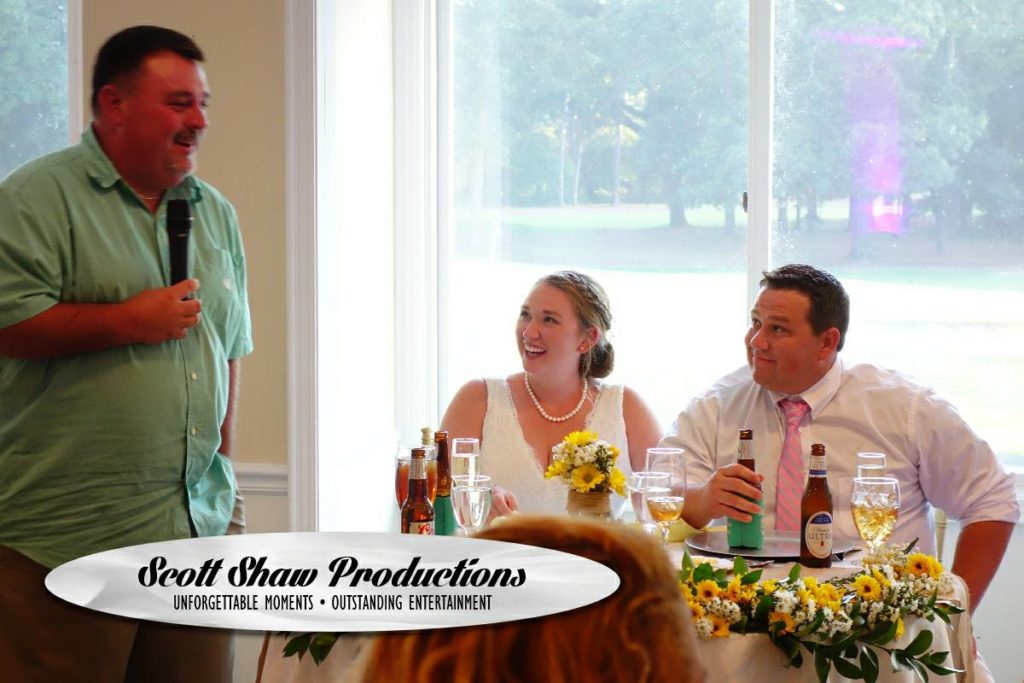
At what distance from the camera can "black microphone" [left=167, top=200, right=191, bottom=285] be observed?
2172 millimetres

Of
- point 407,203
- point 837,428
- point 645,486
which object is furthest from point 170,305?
point 407,203

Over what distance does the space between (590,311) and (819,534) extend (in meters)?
1.17

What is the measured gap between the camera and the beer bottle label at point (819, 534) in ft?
6.76

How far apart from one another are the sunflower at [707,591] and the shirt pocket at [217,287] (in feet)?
3.55

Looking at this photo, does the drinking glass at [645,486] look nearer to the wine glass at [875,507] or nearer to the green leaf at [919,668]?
the wine glass at [875,507]

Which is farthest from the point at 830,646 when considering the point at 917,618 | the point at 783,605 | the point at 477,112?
the point at 477,112

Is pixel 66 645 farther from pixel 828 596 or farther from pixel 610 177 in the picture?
pixel 610 177

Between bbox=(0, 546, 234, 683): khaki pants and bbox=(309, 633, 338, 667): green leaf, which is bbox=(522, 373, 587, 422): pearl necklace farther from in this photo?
bbox=(309, 633, 338, 667): green leaf

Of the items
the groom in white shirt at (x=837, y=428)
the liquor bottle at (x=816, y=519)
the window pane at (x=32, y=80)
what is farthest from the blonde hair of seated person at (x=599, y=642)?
the window pane at (x=32, y=80)

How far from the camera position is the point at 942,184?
348cm

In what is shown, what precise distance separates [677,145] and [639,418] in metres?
1.00

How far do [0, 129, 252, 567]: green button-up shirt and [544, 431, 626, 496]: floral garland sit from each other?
701mm

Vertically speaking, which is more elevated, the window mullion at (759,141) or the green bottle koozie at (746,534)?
the window mullion at (759,141)

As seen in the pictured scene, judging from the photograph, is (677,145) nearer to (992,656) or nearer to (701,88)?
(701,88)
